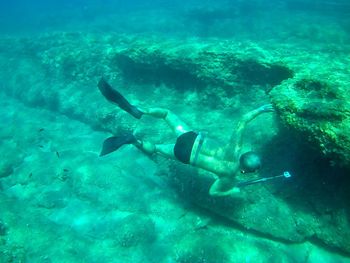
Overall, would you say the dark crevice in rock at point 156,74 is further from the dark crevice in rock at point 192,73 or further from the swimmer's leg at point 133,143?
the swimmer's leg at point 133,143

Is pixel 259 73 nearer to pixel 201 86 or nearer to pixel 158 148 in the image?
pixel 201 86

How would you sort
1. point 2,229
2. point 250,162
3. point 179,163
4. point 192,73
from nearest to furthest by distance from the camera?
point 250,162 < point 2,229 < point 179,163 < point 192,73

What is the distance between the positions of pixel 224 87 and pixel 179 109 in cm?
150

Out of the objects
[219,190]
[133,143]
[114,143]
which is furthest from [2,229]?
[219,190]

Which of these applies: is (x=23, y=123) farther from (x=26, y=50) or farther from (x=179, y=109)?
(x=26, y=50)

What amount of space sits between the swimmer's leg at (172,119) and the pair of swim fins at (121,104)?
0.35 m

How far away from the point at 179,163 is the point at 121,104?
1.93 m

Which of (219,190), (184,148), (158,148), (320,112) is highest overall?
(320,112)

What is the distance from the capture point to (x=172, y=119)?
7.45 metres

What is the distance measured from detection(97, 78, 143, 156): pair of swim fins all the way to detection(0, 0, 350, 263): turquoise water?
1181 mm

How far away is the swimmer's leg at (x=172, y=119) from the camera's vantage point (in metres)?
7.26

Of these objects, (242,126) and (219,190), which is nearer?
(219,190)

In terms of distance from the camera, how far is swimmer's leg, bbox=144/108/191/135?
23.8ft

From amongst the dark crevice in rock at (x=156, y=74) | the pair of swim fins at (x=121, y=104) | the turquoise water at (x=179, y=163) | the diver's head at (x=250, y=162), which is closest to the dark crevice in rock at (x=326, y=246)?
the turquoise water at (x=179, y=163)
